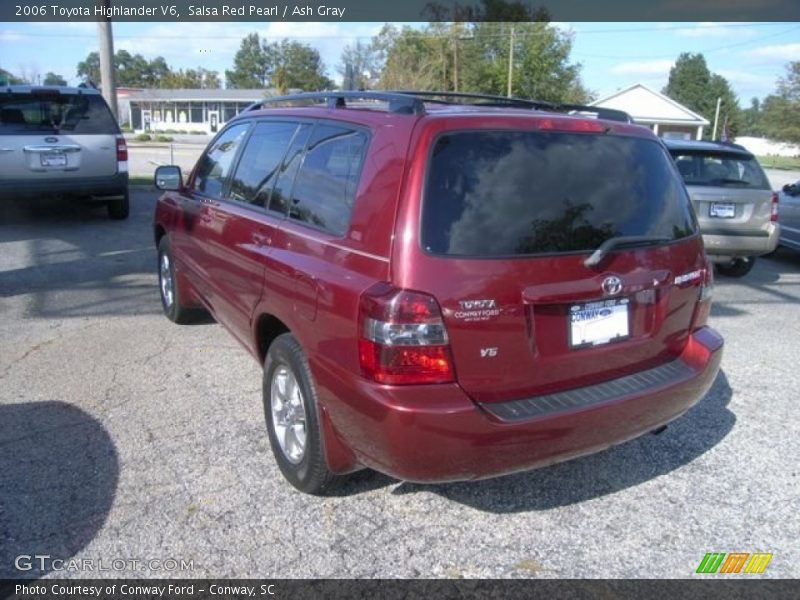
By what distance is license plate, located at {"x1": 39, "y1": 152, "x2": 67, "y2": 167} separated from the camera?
9125 mm

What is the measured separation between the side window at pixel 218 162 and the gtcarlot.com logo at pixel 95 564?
2.34 meters

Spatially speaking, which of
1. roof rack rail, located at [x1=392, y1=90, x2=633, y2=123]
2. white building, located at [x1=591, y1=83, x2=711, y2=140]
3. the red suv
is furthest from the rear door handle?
white building, located at [x1=591, y1=83, x2=711, y2=140]

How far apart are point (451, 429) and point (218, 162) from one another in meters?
2.92

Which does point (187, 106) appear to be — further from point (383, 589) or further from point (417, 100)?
point (383, 589)

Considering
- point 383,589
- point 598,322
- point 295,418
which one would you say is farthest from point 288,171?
point 383,589

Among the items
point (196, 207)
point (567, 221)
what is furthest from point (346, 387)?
point (196, 207)

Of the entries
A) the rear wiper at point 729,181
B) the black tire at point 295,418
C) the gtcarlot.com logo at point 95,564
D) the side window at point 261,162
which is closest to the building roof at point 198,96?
the rear wiper at point 729,181

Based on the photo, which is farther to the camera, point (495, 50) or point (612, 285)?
point (495, 50)

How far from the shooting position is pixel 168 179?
5102 mm

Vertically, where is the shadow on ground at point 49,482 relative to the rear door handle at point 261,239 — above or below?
below

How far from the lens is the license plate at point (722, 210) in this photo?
25.0ft

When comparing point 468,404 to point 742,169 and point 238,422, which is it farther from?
point 742,169

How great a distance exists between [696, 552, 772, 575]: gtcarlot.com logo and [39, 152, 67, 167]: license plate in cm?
936

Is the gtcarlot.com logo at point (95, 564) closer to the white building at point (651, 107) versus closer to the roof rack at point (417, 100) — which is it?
the roof rack at point (417, 100)
